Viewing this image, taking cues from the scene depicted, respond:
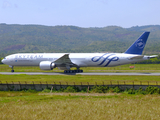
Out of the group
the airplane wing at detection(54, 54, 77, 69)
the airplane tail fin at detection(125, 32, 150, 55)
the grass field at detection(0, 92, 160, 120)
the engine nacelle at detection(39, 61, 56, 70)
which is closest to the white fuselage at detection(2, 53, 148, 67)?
the airplane tail fin at detection(125, 32, 150, 55)

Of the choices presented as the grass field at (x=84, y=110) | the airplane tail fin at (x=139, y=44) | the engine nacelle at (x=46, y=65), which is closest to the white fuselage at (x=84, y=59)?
the airplane tail fin at (x=139, y=44)

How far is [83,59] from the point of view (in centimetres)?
5262

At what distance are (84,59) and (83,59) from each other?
249mm

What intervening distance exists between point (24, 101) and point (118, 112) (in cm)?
999

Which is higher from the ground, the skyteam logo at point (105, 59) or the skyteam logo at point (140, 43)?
the skyteam logo at point (140, 43)

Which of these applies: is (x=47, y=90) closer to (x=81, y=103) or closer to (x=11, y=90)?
(x=11, y=90)

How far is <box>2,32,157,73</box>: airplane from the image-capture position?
49.8m

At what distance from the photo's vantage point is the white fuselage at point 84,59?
5097 cm

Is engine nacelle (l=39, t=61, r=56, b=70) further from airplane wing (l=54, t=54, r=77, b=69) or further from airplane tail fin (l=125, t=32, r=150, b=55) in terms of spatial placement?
airplane tail fin (l=125, t=32, r=150, b=55)

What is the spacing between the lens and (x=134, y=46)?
166 feet

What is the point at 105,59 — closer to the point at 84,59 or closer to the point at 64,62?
the point at 84,59

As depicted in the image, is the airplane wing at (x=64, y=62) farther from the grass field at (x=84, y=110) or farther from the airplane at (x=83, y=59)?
the grass field at (x=84, y=110)

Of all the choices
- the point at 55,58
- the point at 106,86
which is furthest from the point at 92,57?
the point at 106,86

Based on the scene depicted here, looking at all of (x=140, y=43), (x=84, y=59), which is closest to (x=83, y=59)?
(x=84, y=59)
